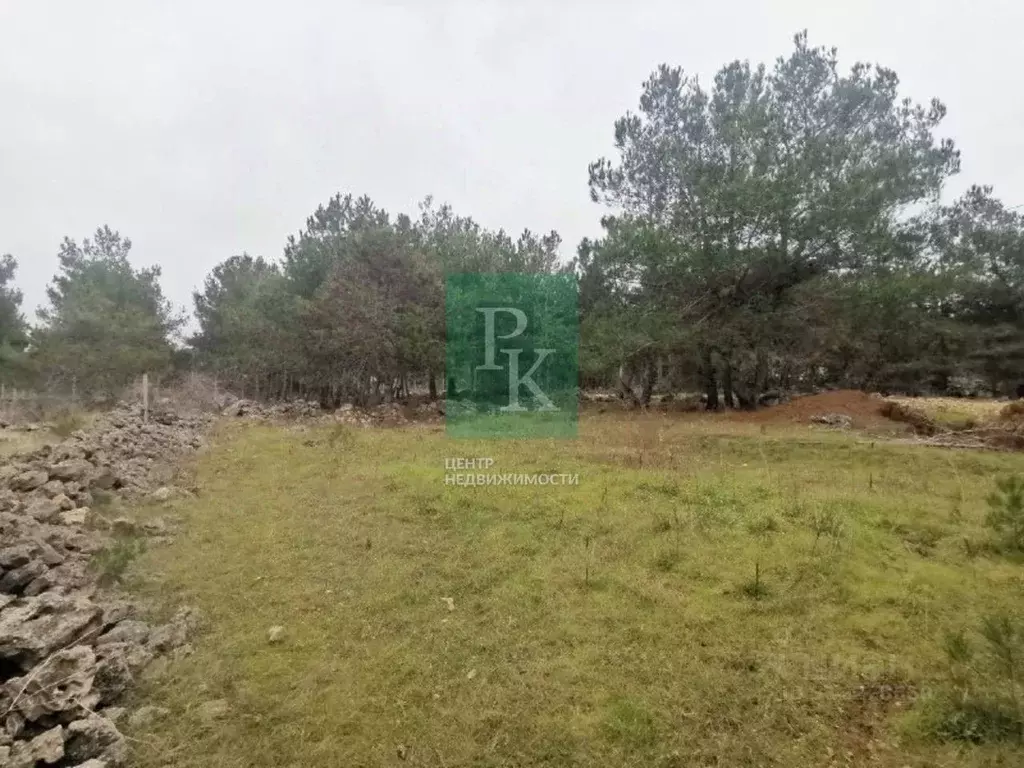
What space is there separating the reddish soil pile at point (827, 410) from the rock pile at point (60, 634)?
11.1 meters

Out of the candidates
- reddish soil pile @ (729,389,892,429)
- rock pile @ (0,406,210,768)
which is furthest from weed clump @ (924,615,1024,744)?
reddish soil pile @ (729,389,892,429)

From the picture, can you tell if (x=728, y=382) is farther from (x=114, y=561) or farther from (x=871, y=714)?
(x=114, y=561)

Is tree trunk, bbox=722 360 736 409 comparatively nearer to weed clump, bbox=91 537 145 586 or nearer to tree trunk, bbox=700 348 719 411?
tree trunk, bbox=700 348 719 411

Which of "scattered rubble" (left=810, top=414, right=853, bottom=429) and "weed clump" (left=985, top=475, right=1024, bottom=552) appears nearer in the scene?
"weed clump" (left=985, top=475, right=1024, bottom=552)

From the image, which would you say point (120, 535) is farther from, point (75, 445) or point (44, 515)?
point (75, 445)

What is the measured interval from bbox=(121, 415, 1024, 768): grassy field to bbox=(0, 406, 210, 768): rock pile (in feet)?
0.61

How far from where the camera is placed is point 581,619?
352 centimetres

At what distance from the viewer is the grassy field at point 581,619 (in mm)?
2551

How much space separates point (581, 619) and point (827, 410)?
34.4 feet

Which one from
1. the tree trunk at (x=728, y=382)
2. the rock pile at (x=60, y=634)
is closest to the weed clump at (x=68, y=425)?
the rock pile at (x=60, y=634)

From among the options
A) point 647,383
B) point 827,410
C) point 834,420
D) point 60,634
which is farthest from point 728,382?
point 60,634

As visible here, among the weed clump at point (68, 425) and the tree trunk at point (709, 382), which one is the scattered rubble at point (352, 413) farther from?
the tree trunk at point (709, 382)

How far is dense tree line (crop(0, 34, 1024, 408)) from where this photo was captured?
12.4 metres

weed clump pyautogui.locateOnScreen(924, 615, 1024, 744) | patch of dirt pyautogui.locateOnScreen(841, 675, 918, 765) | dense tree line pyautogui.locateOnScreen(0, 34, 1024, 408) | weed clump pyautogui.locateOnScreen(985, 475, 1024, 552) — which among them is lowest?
patch of dirt pyautogui.locateOnScreen(841, 675, 918, 765)
